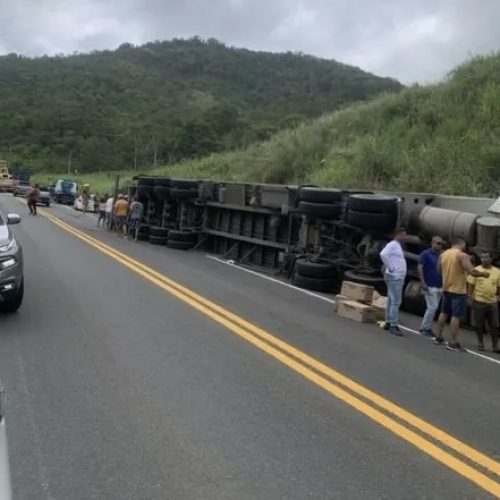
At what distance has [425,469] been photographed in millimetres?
4801

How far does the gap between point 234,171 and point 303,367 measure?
94.2 feet

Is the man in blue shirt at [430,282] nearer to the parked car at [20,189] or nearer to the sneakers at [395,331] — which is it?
the sneakers at [395,331]

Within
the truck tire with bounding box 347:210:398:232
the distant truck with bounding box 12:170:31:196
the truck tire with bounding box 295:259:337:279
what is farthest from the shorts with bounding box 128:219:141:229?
the distant truck with bounding box 12:170:31:196

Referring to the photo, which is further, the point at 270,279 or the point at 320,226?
the point at 270,279

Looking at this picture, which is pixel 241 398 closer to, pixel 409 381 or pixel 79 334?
pixel 409 381

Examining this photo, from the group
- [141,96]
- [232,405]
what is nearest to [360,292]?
[232,405]

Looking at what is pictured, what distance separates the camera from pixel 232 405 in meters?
6.02

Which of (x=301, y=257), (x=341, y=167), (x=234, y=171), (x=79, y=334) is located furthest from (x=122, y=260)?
(x=234, y=171)

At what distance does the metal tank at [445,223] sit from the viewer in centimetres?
1159

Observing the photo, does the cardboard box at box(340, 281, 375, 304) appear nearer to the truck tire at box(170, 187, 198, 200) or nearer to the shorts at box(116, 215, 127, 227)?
the truck tire at box(170, 187, 198, 200)

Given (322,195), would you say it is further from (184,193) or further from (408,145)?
(408,145)

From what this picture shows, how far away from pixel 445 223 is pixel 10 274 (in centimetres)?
721

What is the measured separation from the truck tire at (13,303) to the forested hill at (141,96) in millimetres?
65271

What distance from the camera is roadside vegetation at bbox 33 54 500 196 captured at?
63.3 feet
